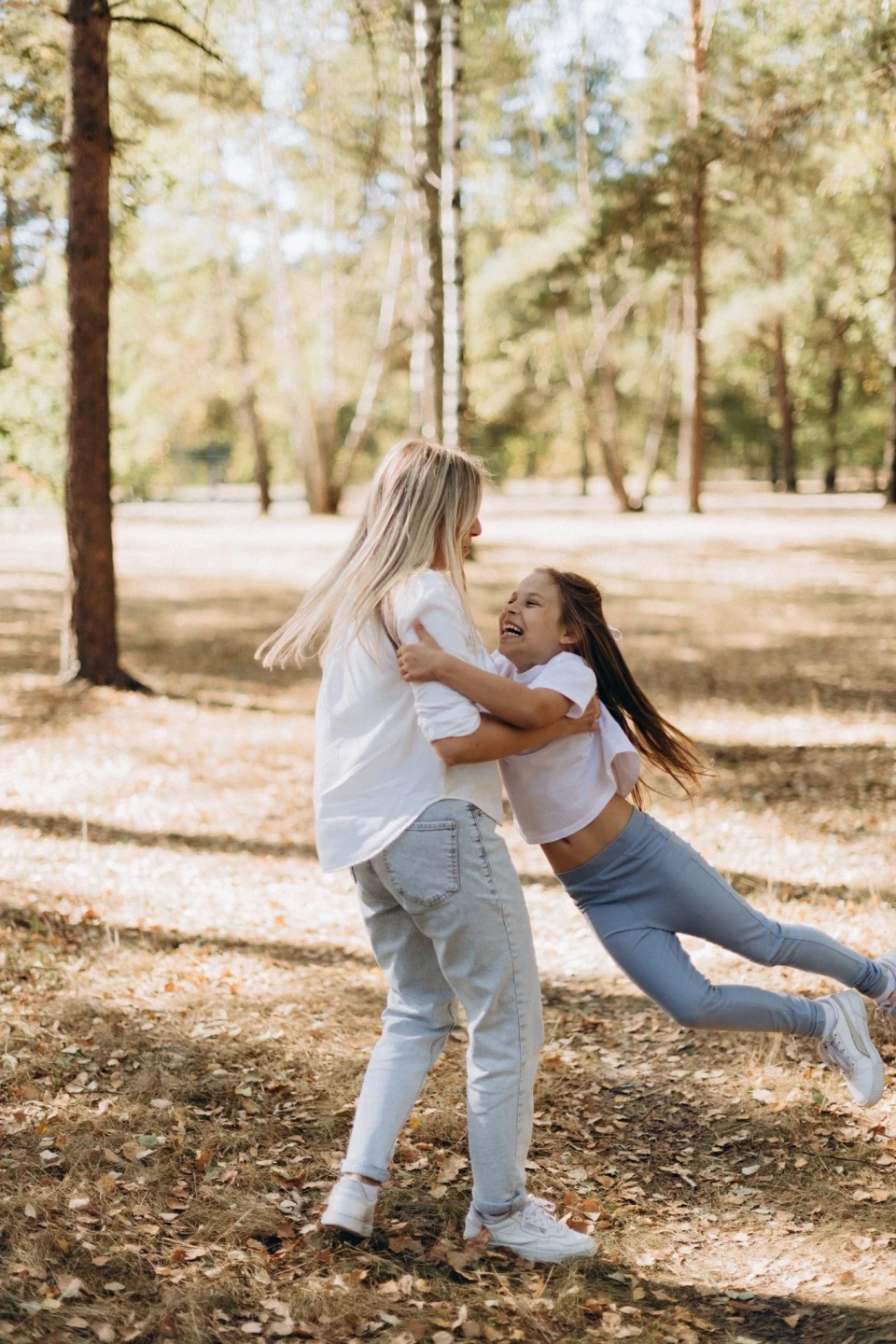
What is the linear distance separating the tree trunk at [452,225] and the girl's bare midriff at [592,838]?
37.8 feet

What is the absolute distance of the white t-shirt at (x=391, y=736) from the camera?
2.79 meters

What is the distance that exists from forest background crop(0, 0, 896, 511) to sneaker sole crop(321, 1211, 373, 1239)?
323 inches

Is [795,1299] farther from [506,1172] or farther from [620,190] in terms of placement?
[620,190]

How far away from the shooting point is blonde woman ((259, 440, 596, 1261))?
9.20 feet

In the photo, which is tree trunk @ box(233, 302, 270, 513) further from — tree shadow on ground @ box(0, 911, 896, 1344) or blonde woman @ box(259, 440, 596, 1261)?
blonde woman @ box(259, 440, 596, 1261)

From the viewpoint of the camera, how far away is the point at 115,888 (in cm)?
638

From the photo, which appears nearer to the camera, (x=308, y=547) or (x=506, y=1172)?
(x=506, y=1172)

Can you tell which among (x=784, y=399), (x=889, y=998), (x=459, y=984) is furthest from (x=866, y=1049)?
(x=784, y=399)

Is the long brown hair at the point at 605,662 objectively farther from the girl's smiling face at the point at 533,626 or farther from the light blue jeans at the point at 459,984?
the light blue jeans at the point at 459,984

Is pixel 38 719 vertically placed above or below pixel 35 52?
below

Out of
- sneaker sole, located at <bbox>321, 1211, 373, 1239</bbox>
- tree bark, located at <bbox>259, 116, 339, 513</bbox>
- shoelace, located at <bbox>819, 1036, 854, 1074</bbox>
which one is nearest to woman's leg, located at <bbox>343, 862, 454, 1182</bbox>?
sneaker sole, located at <bbox>321, 1211, 373, 1239</bbox>

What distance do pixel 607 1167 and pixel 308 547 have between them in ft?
68.2

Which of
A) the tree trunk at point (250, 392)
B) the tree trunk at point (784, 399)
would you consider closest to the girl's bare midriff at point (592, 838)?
the tree trunk at point (784, 399)

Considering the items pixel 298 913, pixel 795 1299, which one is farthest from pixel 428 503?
pixel 298 913
